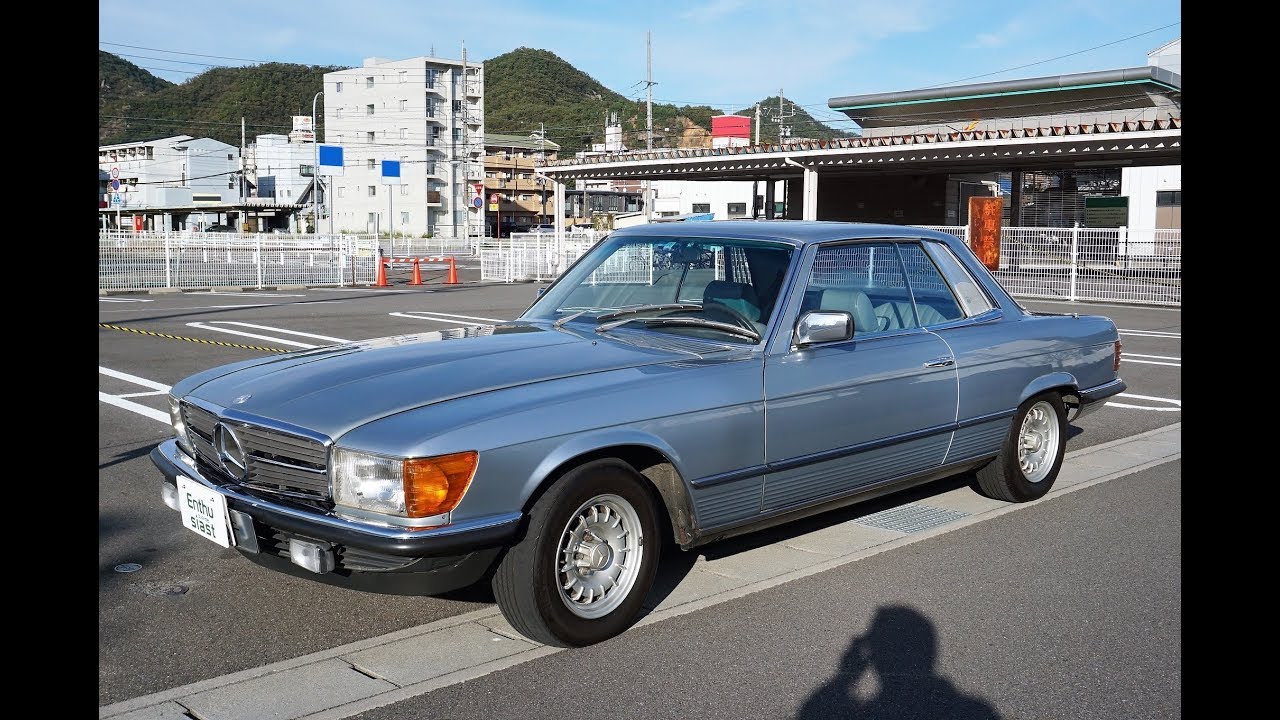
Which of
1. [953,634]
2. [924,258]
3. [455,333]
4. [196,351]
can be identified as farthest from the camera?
[196,351]

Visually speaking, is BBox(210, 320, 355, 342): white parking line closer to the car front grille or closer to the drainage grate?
the drainage grate

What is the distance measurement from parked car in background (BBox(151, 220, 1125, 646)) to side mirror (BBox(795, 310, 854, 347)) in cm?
1

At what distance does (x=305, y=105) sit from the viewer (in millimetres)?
106438

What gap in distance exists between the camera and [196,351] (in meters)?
12.9

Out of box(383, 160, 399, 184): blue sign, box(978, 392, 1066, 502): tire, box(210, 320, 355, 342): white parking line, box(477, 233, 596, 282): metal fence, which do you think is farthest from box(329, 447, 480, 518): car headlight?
box(383, 160, 399, 184): blue sign

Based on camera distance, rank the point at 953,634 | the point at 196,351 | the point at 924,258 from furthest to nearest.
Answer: the point at 196,351 < the point at 924,258 < the point at 953,634

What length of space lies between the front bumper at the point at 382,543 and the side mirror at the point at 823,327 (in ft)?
5.29

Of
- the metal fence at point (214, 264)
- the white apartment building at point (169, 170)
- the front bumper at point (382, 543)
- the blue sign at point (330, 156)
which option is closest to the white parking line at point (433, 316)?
the metal fence at point (214, 264)

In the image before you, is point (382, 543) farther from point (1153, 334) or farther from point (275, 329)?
point (1153, 334)

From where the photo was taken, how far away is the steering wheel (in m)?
4.82

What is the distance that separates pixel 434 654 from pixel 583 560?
626 millimetres

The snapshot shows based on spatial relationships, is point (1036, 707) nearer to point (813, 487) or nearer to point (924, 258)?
point (813, 487)
